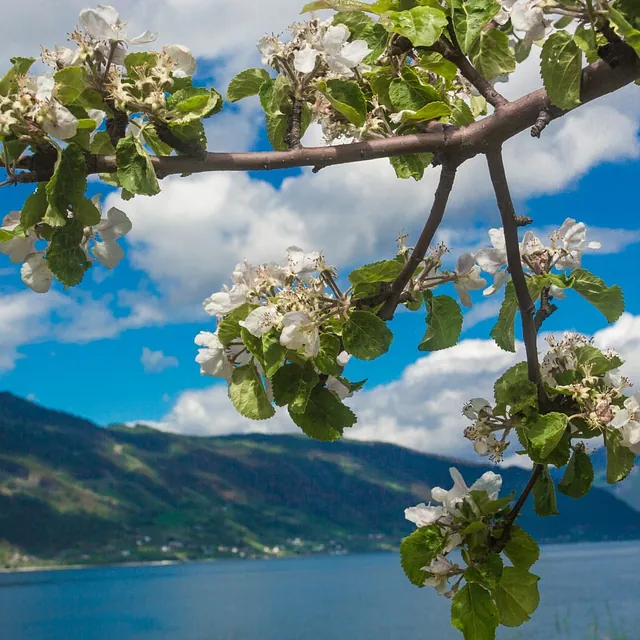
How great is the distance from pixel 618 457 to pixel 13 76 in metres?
2.26

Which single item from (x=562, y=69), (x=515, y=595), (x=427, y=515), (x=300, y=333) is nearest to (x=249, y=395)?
(x=300, y=333)

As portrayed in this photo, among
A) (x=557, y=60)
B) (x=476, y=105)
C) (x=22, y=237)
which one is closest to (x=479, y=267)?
(x=476, y=105)

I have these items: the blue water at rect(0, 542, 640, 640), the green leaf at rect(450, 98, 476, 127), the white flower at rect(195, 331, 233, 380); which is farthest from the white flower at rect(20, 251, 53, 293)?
the blue water at rect(0, 542, 640, 640)

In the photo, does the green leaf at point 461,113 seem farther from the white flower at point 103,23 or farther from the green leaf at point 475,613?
the green leaf at point 475,613

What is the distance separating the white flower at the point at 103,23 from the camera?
210 centimetres

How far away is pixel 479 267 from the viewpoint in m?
2.95

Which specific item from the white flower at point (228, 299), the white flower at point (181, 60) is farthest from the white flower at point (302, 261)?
the white flower at point (181, 60)

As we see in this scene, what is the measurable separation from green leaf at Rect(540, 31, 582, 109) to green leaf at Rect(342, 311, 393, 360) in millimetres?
820

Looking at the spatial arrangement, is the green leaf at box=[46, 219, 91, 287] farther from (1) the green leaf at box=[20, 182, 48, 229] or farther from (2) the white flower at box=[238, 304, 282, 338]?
(2) the white flower at box=[238, 304, 282, 338]

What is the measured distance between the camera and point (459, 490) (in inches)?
110

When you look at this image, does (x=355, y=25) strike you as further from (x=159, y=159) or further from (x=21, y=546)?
(x=21, y=546)

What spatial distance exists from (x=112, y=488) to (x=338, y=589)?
70885 mm

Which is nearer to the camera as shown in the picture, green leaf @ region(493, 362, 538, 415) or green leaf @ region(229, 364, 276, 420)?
green leaf @ region(229, 364, 276, 420)

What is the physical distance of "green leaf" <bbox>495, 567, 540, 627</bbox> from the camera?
270 cm
